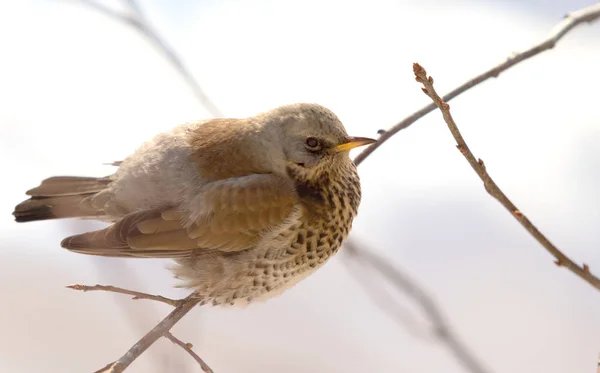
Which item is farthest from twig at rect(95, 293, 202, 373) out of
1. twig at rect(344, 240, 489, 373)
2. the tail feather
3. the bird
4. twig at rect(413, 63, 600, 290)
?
twig at rect(413, 63, 600, 290)

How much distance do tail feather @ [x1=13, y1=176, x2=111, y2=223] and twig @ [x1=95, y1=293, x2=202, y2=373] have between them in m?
0.40

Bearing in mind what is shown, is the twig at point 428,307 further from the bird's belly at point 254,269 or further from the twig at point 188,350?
the twig at point 188,350

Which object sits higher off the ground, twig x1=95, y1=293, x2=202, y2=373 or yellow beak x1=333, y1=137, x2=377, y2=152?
yellow beak x1=333, y1=137, x2=377, y2=152

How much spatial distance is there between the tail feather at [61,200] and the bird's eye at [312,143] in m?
0.55

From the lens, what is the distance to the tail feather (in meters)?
1.76

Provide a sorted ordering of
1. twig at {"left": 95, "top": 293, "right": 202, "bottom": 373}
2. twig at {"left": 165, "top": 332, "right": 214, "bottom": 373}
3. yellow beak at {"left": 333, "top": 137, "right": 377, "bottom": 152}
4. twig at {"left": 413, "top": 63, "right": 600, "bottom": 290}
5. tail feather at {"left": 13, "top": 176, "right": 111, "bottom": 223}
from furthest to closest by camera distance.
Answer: tail feather at {"left": 13, "top": 176, "right": 111, "bottom": 223} < yellow beak at {"left": 333, "top": 137, "right": 377, "bottom": 152} < twig at {"left": 165, "top": 332, "right": 214, "bottom": 373} < twig at {"left": 95, "top": 293, "right": 202, "bottom": 373} < twig at {"left": 413, "top": 63, "right": 600, "bottom": 290}

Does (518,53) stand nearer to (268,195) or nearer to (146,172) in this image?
(268,195)

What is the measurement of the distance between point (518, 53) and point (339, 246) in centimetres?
67

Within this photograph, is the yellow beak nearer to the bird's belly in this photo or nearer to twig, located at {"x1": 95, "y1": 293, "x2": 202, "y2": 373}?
the bird's belly

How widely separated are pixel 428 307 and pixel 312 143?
47 centimetres

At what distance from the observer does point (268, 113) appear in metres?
1.72

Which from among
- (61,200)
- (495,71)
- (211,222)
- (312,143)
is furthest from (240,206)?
(495,71)

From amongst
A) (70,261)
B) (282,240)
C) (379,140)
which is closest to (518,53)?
(379,140)

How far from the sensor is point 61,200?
179 cm
